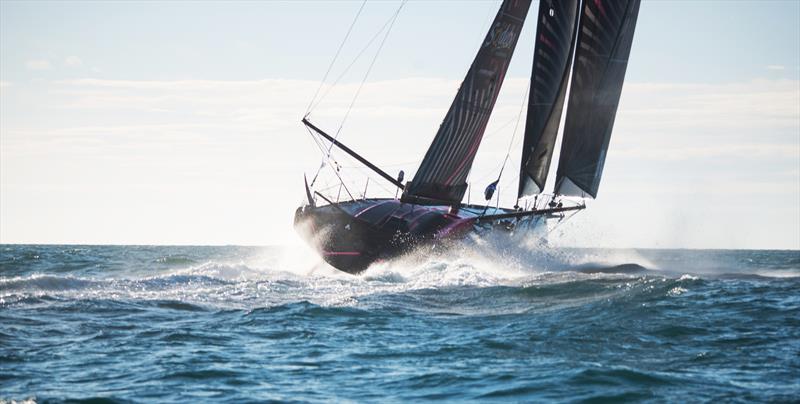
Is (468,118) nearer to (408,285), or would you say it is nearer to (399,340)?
(408,285)

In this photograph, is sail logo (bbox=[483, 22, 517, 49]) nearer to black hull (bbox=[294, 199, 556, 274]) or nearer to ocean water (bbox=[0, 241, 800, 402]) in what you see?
black hull (bbox=[294, 199, 556, 274])

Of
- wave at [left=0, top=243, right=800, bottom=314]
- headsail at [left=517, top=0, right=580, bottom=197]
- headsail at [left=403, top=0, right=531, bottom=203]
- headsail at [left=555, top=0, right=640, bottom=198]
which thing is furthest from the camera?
headsail at [left=555, top=0, right=640, bottom=198]

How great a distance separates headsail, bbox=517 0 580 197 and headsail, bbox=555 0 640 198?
54 cm

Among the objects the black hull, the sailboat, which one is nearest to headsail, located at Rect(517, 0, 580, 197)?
the sailboat

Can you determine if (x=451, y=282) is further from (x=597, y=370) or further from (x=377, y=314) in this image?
(x=597, y=370)

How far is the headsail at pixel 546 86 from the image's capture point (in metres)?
34.4

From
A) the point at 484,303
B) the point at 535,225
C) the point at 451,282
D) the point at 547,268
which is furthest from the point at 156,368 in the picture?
the point at 535,225

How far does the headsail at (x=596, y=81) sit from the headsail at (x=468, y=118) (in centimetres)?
305

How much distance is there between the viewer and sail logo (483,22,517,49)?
33281mm

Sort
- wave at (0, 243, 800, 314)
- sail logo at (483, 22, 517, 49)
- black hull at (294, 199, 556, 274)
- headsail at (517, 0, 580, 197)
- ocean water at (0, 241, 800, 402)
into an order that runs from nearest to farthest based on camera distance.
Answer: ocean water at (0, 241, 800, 402), wave at (0, 243, 800, 314), black hull at (294, 199, 556, 274), sail logo at (483, 22, 517, 49), headsail at (517, 0, 580, 197)

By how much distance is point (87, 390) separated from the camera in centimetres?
1189

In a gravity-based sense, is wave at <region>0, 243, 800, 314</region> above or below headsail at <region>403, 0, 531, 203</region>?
below

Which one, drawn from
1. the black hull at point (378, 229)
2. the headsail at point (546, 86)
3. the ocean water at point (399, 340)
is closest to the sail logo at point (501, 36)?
the headsail at point (546, 86)

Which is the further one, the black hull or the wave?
Result: the black hull
